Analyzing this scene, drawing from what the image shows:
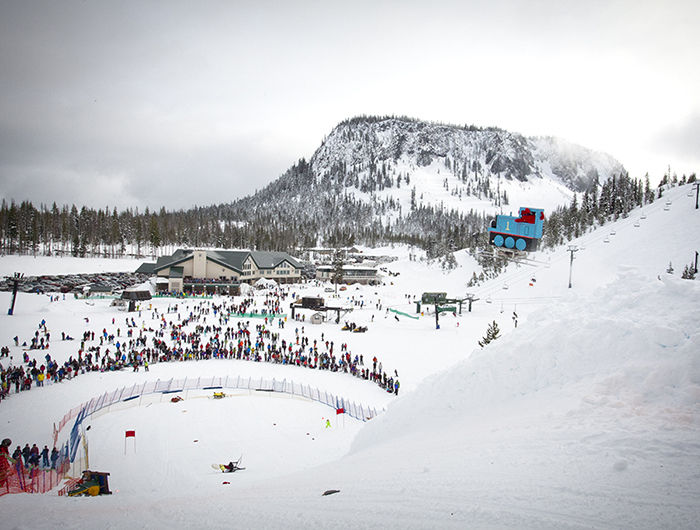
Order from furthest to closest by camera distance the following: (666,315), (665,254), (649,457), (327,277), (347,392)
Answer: (327,277), (665,254), (347,392), (666,315), (649,457)

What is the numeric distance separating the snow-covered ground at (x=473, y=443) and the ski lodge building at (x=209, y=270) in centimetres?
4316

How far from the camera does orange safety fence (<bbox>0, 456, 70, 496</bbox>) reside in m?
8.99

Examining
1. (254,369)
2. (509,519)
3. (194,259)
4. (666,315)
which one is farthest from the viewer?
(194,259)

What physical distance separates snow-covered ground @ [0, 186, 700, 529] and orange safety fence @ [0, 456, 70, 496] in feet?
2.96

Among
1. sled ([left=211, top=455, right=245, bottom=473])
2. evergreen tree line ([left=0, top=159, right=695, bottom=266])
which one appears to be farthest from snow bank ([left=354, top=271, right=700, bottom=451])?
evergreen tree line ([left=0, top=159, right=695, bottom=266])

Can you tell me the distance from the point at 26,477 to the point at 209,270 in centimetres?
5465

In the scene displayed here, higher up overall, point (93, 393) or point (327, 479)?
point (327, 479)

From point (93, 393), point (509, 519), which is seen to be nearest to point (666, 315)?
point (509, 519)

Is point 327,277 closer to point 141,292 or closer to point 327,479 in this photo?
point 141,292

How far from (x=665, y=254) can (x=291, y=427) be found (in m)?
45.5

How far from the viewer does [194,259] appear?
6166 cm

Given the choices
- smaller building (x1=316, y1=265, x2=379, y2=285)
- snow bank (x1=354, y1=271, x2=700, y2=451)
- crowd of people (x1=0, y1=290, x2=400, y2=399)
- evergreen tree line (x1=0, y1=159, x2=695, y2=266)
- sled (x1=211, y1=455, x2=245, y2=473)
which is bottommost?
crowd of people (x1=0, y1=290, x2=400, y2=399)

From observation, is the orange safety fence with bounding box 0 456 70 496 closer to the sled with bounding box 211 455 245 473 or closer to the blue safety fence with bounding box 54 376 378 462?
the blue safety fence with bounding box 54 376 378 462

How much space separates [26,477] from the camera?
10.4m
